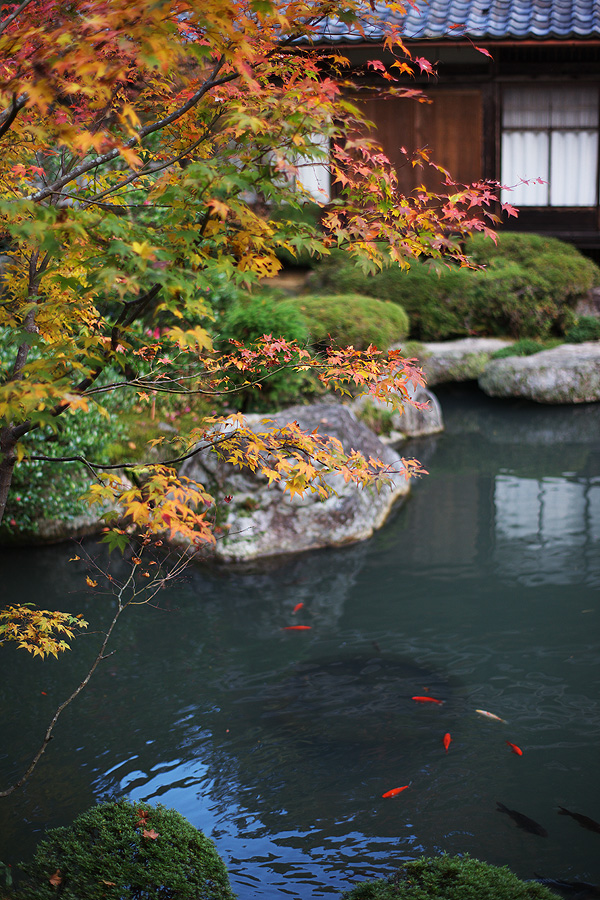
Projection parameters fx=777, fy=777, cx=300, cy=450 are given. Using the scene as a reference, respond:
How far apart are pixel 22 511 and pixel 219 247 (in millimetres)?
5285

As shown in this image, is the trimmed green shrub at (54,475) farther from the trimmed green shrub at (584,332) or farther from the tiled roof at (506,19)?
the tiled roof at (506,19)

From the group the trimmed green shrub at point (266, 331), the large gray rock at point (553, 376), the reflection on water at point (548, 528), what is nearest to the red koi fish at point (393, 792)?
the reflection on water at point (548, 528)

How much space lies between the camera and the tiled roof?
45.6 feet

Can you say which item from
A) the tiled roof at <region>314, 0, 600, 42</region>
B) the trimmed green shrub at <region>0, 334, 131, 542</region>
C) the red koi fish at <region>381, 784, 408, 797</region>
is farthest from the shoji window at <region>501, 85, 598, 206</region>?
the red koi fish at <region>381, 784, 408, 797</region>

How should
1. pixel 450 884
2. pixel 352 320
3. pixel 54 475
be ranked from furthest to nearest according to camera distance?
pixel 352 320 < pixel 54 475 < pixel 450 884

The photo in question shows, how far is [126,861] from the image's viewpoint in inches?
146

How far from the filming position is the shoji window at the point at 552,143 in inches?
612

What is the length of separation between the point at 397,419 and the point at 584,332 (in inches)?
187

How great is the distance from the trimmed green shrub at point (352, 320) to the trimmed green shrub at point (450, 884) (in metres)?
7.63

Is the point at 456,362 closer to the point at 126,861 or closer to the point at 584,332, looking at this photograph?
the point at 584,332

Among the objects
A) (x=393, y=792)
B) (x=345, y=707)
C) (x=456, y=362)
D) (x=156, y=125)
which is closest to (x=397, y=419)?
(x=456, y=362)

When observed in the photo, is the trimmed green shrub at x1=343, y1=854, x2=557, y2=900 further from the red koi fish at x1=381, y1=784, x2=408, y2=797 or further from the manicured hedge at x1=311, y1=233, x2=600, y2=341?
the manicured hedge at x1=311, y1=233, x2=600, y2=341

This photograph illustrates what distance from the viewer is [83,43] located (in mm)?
2514

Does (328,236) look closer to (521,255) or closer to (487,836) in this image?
(487,836)
